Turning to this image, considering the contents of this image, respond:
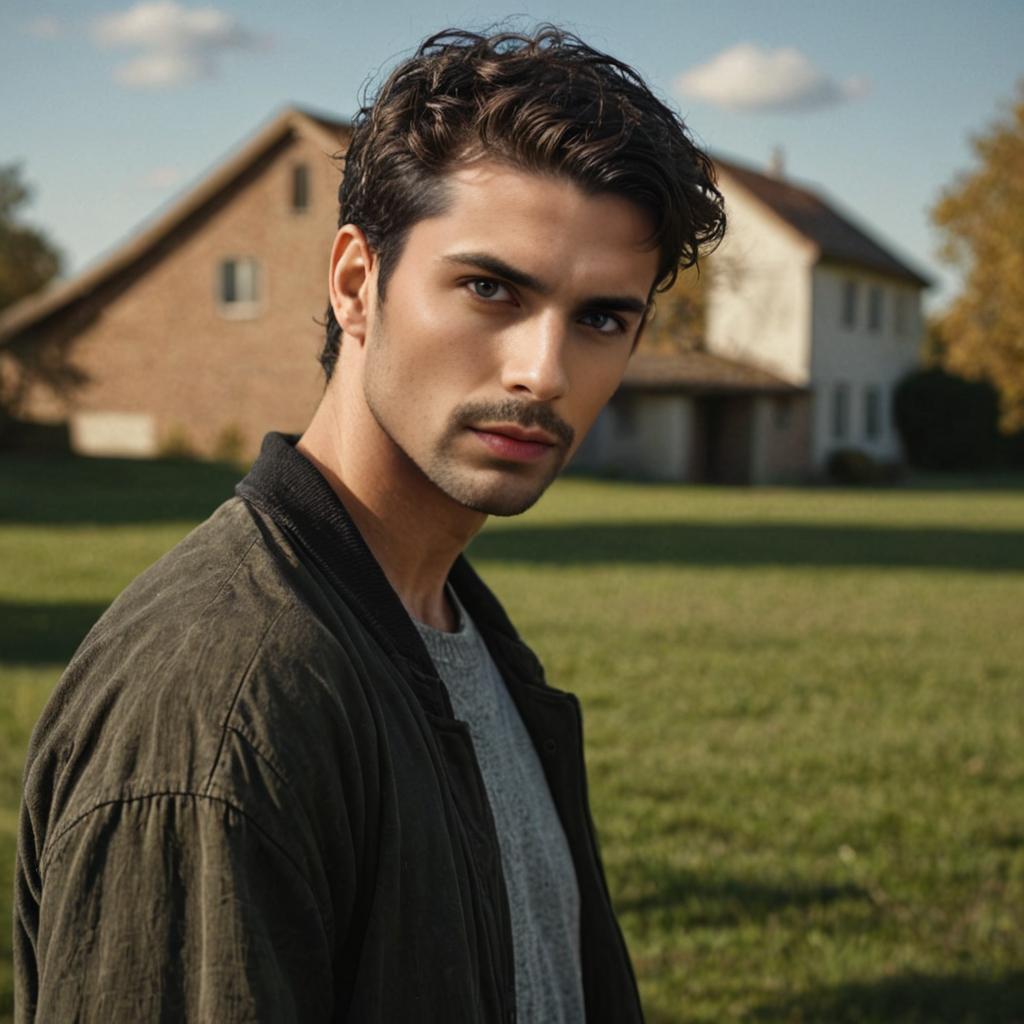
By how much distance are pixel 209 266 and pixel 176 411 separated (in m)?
4.16

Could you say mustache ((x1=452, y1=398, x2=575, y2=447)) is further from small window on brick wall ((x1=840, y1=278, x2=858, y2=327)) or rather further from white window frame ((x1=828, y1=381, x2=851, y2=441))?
small window on brick wall ((x1=840, y1=278, x2=858, y2=327))

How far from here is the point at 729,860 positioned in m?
5.62

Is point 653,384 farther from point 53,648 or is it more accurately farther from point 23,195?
point 23,195

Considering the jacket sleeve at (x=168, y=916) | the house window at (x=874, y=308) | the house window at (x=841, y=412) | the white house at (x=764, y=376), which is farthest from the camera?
the house window at (x=874, y=308)

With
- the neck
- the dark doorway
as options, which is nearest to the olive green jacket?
the neck

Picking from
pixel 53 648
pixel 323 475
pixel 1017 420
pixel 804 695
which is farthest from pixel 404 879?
pixel 1017 420

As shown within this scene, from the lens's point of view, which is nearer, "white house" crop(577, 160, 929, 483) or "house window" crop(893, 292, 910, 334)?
"white house" crop(577, 160, 929, 483)

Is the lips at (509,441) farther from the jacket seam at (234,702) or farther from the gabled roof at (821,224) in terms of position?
the gabled roof at (821,224)

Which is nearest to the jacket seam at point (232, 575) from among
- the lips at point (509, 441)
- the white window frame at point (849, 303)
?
the lips at point (509, 441)

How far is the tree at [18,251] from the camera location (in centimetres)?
5797

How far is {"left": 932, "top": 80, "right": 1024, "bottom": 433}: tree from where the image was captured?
36031mm

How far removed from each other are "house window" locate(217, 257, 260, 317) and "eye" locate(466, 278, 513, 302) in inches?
1348

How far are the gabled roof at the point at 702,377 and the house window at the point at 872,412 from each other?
4969 mm

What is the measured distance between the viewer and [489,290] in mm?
1757
